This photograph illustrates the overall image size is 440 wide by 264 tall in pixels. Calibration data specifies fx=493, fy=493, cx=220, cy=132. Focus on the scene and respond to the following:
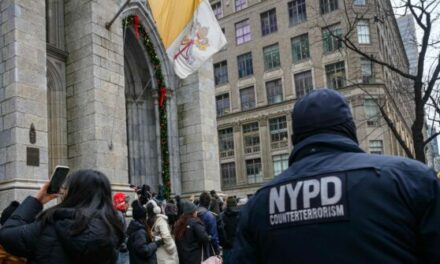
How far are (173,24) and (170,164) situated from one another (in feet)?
17.1

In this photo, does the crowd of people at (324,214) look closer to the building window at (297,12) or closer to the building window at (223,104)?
the building window at (297,12)

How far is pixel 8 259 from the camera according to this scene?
3.34m

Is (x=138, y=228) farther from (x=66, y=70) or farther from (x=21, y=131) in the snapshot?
(x=66, y=70)

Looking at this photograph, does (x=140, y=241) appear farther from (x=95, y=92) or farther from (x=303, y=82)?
(x=303, y=82)

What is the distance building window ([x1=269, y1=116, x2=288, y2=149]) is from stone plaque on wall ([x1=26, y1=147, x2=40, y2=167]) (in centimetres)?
3563

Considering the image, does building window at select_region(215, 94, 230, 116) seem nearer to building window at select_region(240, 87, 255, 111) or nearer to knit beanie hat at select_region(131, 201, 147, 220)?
building window at select_region(240, 87, 255, 111)

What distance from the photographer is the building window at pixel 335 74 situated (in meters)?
42.2

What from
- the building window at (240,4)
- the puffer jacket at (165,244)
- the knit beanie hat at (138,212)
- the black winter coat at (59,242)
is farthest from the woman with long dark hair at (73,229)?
the building window at (240,4)

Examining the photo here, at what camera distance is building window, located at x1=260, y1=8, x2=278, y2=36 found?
1875 inches

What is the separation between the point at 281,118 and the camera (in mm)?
46031

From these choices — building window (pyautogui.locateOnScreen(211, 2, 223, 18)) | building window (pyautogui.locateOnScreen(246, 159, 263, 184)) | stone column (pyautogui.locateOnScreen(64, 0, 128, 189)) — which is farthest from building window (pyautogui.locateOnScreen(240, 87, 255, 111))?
stone column (pyautogui.locateOnScreen(64, 0, 128, 189))

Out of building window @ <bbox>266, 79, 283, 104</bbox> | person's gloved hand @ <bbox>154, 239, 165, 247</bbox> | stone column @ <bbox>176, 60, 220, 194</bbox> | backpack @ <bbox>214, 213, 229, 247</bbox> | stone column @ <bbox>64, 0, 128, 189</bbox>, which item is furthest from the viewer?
building window @ <bbox>266, 79, 283, 104</bbox>

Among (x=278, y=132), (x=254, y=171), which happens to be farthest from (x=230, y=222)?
(x=254, y=171)

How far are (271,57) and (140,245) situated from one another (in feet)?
138
